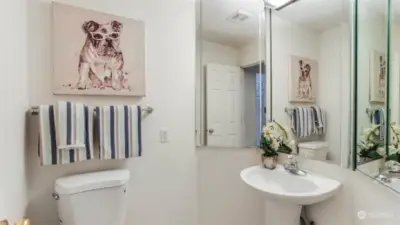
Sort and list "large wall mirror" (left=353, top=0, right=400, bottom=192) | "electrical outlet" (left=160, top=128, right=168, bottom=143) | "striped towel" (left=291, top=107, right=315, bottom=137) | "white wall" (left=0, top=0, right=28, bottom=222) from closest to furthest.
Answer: "white wall" (left=0, top=0, right=28, bottom=222) → "large wall mirror" (left=353, top=0, right=400, bottom=192) → "striped towel" (left=291, top=107, right=315, bottom=137) → "electrical outlet" (left=160, top=128, right=168, bottom=143)

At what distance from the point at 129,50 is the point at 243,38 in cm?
92

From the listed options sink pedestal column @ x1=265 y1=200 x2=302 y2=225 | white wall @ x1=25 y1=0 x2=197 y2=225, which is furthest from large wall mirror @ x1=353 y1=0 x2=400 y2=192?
white wall @ x1=25 y1=0 x2=197 y2=225

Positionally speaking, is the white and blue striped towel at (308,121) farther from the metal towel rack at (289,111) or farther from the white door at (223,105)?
the white door at (223,105)

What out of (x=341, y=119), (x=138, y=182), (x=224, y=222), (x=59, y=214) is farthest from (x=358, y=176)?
(x=59, y=214)

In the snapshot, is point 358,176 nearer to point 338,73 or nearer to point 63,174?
point 338,73

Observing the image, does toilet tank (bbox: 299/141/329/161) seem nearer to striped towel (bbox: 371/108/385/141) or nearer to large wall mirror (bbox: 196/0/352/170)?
large wall mirror (bbox: 196/0/352/170)

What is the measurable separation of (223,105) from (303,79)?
25.7 inches

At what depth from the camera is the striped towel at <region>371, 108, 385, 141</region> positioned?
4.07 ft

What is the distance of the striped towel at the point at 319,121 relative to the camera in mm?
1608

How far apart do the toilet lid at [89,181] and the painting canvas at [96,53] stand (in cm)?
53

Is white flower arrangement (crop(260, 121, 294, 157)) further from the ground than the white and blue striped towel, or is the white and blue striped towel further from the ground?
the white and blue striped towel

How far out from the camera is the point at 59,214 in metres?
1.47

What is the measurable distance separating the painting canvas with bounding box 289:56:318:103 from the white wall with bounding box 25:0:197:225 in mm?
775

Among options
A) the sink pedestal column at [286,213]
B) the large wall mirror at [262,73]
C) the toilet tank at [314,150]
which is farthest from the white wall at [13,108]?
the toilet tank at [314,150]
